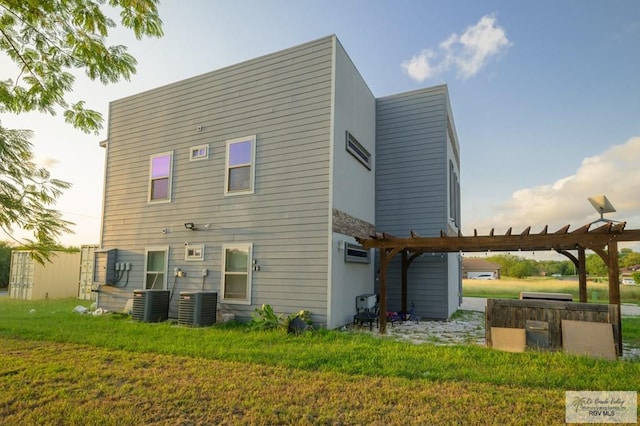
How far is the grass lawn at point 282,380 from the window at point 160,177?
159 inches

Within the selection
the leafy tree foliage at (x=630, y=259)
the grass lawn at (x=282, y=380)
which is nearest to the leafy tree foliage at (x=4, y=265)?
the grass lawn at (x=282, y=380)

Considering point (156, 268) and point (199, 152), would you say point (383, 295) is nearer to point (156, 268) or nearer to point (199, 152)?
point (199, 152)

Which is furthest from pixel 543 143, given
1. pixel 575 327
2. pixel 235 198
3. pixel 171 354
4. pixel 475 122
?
pixel 171 354

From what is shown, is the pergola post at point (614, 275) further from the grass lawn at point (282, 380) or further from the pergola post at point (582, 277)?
the pergola post at point (582, 277)

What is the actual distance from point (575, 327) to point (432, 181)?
486cm

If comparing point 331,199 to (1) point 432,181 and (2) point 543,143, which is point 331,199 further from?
(2) point 543,143

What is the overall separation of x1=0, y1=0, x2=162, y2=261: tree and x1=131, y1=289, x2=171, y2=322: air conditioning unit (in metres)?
3.81

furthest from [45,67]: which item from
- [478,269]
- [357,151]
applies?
[478,269]

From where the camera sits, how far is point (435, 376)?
4.30 metres

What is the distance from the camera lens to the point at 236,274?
8180 millimetres

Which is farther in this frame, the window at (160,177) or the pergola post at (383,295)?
the window at (160,177)

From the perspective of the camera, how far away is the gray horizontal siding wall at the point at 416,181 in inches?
371

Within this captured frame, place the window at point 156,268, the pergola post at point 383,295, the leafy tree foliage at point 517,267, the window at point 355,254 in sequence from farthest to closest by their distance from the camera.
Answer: the leafy tree foliage at point 517,267 < the window at point 156,268 < the window at point 355,254 < the pergola post at point 383,295

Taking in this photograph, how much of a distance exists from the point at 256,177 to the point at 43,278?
11.8 meters
